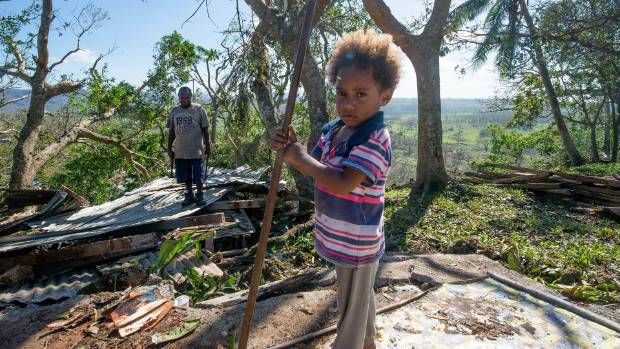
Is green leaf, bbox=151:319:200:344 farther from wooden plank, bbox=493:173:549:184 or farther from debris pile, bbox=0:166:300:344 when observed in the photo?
wooden plank, bbox=493:173:549:184

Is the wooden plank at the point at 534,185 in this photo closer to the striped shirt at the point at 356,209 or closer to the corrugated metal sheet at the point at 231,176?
the corrugated metal sheet at the point at 231,176

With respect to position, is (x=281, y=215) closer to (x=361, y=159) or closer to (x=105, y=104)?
(x=361, y=159)

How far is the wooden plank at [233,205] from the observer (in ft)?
22.1

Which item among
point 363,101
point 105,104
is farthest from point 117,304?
point 105,104

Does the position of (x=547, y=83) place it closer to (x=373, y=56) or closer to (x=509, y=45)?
(x=509, y=45)

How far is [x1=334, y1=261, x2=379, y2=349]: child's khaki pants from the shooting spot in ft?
6.40

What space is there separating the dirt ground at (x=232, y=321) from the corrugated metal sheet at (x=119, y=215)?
2113mm

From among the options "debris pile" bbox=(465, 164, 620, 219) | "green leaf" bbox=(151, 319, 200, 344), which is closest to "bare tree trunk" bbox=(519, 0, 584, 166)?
"debris pile" bbox=(465, 164, 620, 219)

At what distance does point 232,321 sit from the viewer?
271 cm

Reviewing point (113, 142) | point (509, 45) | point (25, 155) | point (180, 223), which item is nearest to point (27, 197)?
point (180, 223)

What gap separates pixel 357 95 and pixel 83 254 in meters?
4.31

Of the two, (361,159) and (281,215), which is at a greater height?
(361,159)

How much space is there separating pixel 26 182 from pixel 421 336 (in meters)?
12.1

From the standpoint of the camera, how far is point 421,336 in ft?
8.43
